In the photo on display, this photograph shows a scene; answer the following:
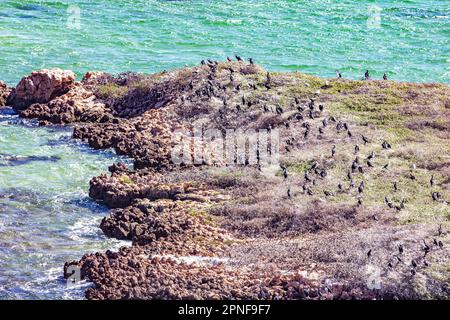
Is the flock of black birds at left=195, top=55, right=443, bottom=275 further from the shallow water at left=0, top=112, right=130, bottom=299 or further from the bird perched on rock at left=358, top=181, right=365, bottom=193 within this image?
the shallow water at left=0, top=112, right=130, bottom=299

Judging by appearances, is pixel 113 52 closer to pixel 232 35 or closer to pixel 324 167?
pixel 232 35

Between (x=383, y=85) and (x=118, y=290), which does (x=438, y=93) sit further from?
(x=118, y=290)

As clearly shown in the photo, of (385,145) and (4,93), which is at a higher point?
(385,145)

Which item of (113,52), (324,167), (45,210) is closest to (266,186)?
(324,167)

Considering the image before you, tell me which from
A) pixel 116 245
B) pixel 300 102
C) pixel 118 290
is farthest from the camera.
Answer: pixel 300 102

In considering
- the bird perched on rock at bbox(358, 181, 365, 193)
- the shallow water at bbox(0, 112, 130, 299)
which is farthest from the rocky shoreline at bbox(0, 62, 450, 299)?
the shallow water at bbox(0, 112, 130, 299)

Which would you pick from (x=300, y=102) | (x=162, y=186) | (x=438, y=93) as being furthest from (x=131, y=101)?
(x=438, y=93)
